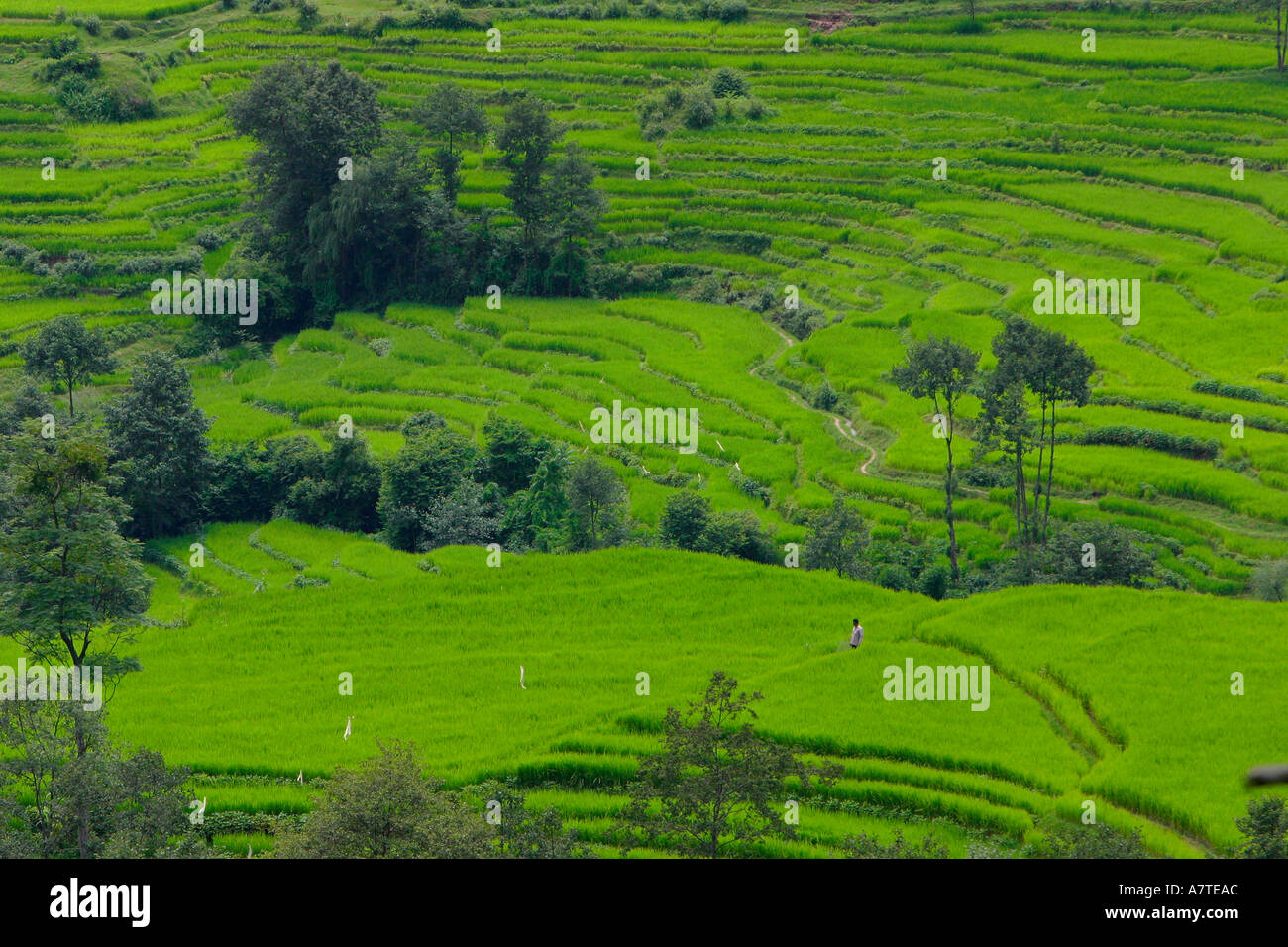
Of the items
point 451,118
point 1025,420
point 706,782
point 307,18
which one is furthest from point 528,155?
point 706,782

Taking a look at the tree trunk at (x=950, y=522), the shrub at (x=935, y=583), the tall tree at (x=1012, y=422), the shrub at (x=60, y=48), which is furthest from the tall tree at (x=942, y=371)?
the shrub at (x=60, y=48)

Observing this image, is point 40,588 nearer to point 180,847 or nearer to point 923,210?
point 180,847

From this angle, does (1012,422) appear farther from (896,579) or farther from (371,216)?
(371,216)

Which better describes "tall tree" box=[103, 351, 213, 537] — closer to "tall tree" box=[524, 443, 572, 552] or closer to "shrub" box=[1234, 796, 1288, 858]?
"tall tree" box=[524, 443, 572, 552]

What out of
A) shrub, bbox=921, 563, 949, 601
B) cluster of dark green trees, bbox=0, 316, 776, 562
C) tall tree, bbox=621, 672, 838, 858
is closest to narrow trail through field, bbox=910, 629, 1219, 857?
shrub, bbox=921, 563, 949, 601

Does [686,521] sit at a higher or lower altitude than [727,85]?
lower

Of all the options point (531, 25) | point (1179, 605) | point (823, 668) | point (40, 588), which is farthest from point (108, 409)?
point (531, 25)
